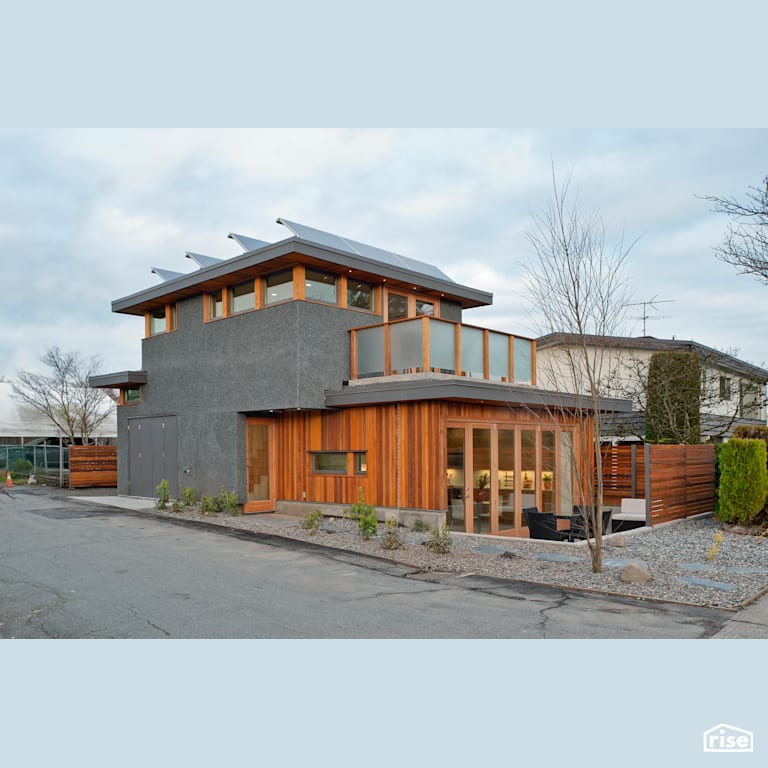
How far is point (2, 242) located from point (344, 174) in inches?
635

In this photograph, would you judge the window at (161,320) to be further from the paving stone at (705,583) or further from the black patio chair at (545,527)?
the paving stone at (705,583)

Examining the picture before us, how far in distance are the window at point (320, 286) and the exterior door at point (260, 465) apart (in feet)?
11.0

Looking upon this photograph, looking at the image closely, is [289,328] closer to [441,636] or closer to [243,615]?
[243,615]

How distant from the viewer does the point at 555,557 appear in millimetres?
9125

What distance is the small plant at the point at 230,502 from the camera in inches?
556

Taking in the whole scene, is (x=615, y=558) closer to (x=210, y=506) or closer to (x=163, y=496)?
(x=210, y=506)

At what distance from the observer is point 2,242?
2347 cm

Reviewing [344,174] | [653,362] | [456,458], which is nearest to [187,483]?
[456,458]

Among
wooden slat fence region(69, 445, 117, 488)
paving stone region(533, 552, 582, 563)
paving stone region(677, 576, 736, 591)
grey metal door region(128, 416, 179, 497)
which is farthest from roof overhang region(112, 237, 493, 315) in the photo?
paving stone region(677, 576, 736, 591)

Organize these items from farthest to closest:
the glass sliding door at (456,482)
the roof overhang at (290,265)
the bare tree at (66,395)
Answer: the bare tree at (66,395)
the roof overhang at (290,265)
the glass sliding door at (456,482)

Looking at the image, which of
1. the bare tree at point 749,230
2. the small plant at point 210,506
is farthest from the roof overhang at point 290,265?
the bare tree at point 749,230

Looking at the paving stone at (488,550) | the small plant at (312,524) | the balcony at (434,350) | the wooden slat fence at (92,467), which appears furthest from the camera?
the wooden slat fence at (92,467)

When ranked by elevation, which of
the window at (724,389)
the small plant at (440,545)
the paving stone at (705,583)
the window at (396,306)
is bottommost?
the paving stone at (705,583)

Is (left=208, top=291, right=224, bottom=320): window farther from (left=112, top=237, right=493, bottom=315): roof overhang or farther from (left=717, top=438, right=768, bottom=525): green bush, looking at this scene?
(left=717, top=438, right=768, bottom=525): green bush
